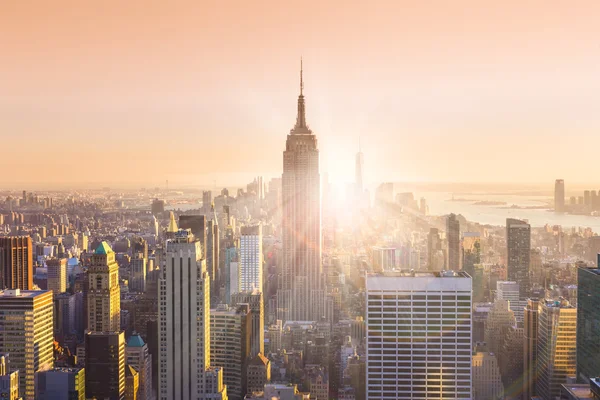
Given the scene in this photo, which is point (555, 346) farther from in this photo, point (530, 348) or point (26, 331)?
point (26, 331)

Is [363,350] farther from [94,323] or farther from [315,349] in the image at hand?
[94,323]

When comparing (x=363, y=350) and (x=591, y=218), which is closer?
(x=591, y=218)

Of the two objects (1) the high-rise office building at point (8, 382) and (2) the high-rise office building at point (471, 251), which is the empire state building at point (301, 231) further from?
(1) the high-rise office building at point (8, 382)

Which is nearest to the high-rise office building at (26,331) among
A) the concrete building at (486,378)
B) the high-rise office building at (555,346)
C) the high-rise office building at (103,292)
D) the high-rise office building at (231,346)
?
the high-rise office building at (103,292)

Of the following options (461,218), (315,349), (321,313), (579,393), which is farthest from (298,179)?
(579,393)

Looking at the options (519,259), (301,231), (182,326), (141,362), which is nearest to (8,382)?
(141,362)

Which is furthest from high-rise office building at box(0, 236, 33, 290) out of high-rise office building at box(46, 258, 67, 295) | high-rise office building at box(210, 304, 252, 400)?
high-rise office building at box(210, 304, 252, 400)
